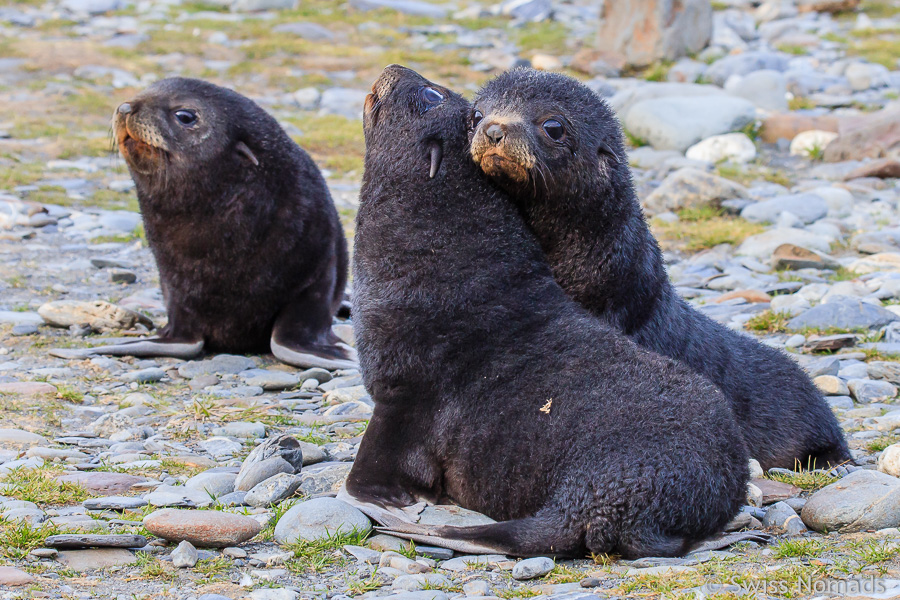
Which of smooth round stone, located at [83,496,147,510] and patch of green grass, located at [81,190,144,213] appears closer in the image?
smooth round stone, located at [83,496,147,510]

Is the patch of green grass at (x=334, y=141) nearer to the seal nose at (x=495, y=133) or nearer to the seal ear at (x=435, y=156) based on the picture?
the seal ear at (x=435, y=156)

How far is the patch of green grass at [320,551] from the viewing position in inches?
129

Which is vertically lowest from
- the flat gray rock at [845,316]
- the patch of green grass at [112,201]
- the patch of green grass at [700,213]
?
the patch of green grass at [112,201]

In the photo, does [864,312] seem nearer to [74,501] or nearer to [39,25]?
[74,501]

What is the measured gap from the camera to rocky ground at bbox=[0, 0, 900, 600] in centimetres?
322

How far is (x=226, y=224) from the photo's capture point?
6102 mm

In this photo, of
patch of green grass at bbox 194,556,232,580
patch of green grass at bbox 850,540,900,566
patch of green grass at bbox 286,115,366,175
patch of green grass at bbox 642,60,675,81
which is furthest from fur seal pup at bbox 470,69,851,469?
patch of green grass at bbox 642,60,675,81

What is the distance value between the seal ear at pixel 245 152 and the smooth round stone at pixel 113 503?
2745mm

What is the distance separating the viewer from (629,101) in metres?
14.0

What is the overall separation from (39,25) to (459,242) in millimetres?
20835

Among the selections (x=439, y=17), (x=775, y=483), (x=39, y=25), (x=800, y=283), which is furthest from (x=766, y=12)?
(x=775, y=483)

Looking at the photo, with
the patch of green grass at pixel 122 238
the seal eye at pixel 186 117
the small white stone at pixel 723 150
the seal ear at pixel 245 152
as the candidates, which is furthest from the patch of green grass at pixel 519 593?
the small white stone at pixel 723 150

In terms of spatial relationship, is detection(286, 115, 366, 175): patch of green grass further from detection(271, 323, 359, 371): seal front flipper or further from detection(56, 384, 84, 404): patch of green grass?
detection(56, 384, 84, 404): patch of green grass

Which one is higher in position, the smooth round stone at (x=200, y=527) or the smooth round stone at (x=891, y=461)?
the smooth round stone at (x=200, y=527)
